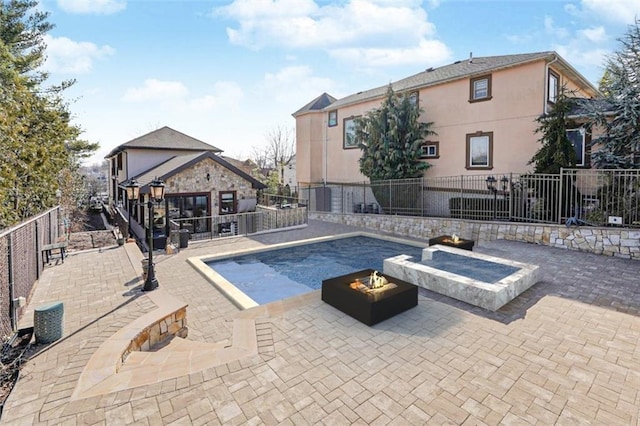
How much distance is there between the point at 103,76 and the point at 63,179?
761 cm

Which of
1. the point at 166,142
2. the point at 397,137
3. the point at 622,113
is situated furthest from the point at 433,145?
the point at 166,142

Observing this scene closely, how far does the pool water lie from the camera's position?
967cm

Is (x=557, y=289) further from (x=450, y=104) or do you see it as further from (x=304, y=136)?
(x=304, y=136)

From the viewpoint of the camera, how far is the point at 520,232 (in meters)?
12.4

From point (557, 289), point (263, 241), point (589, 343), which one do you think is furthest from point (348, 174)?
point (589, 343)

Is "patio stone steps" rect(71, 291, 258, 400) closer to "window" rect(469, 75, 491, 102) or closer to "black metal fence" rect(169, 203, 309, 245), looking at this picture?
"black metal fence" rect(169, 203, 309, 245)

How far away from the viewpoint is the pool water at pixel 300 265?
967 centimetres

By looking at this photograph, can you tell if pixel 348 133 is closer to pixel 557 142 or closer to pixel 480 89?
pixel 480 89

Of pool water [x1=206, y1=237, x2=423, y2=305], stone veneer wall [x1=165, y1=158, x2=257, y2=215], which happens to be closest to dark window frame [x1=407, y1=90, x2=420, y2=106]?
pool water [x1=206, y1=237, x2=423, y2=305]

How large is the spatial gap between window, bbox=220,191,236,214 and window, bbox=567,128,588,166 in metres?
16.7

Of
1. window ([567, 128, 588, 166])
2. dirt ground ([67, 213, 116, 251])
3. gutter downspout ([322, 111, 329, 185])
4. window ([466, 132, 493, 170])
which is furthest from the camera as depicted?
gutter downspout ([322, 111, 329, 185])

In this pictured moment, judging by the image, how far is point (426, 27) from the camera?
43.7 feet

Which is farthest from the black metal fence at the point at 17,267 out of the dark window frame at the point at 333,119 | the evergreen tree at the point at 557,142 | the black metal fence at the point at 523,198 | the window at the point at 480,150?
the dark window frame at the point at 333,119

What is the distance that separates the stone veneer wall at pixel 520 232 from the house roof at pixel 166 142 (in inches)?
517
